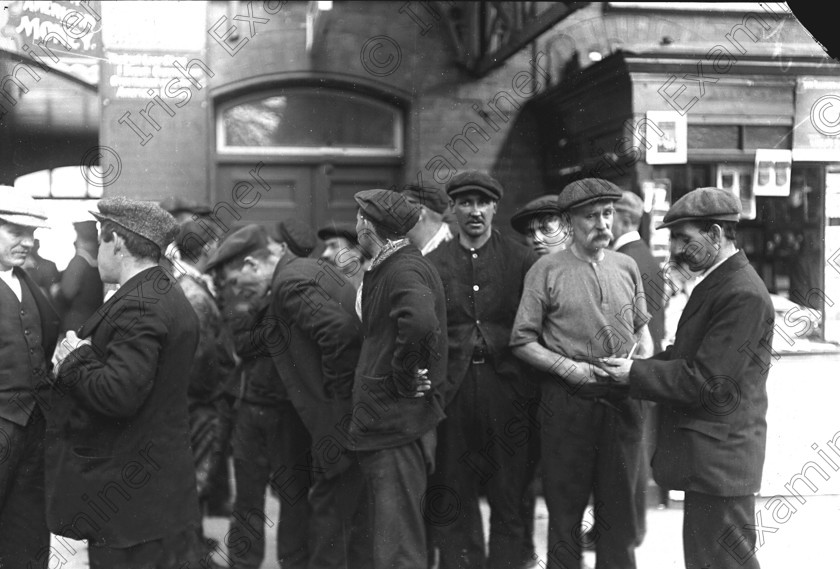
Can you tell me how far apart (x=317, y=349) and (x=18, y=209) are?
5.27 ft

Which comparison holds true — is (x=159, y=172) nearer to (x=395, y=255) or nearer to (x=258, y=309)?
(x=258, y=309)

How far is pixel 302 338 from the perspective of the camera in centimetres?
479

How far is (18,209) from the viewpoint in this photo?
13.5 ft

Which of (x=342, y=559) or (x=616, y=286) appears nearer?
(x=616, y=286)

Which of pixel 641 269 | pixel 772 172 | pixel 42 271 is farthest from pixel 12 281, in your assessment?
pixel 772 172

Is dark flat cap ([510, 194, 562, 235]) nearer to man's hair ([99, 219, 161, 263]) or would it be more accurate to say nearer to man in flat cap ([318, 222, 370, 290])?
man in flat cap ([318, 222, 370, 290])

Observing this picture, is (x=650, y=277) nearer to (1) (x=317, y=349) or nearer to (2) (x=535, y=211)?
(2) (x=535, y=211)

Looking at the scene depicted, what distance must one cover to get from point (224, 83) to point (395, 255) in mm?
3865

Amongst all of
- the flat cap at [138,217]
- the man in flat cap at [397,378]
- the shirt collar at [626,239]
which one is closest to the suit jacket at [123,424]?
the flat cap at [138,217]

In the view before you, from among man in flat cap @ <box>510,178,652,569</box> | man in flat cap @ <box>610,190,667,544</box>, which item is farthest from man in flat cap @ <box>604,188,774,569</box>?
man in flat cap @ <box>610,190,667,544</box>

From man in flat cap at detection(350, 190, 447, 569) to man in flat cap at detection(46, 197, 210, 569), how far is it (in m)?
0.89

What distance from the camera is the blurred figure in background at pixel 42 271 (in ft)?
18.3

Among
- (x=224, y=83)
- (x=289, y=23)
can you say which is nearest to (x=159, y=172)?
(x=224, y=83)

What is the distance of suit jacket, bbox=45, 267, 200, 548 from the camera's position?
11.3 feet
